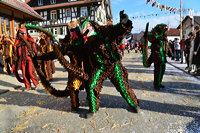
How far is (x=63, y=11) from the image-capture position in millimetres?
31109

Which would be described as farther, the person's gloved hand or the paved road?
the paved road

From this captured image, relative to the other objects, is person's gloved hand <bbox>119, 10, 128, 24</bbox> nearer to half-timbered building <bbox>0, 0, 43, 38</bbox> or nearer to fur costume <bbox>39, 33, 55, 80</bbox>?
fur costume <bbox>39, 33, 55, 80</bbox>

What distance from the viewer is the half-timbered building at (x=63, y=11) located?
29.4 m

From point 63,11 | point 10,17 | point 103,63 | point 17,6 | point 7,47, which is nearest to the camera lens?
point 103,63

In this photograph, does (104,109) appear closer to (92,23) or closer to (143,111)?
(143,111)

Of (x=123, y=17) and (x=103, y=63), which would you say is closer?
(x=123, y=17)

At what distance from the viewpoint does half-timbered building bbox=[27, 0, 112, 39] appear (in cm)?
2941

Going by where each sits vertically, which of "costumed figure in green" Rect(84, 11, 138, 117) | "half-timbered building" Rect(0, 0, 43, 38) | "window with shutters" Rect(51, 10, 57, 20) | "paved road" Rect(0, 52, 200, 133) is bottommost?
"paved road" Rect(0, 52, 200, 133)

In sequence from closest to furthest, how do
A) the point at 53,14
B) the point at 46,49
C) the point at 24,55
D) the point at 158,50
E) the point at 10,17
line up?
the point at 158,50 → the point at 24,55 → the point at 46,49 → the point at 10,17 → the point at 53,14

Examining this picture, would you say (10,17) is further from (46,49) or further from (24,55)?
(24,55)

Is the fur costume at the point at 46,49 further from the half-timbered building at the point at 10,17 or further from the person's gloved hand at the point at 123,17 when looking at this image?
the half-timbered building at the point at 10,17

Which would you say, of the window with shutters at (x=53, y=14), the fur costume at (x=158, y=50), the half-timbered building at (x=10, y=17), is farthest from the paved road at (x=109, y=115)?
the window with shutters at (x=53, y=14)

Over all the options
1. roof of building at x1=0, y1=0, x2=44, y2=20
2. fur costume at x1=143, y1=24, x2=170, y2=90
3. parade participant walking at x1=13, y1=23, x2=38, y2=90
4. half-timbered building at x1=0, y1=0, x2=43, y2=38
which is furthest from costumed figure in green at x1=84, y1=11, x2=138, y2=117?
half-timbered building at x1=0, y1=0, x2=43, y2=38

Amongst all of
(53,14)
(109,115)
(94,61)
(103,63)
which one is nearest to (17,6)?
(94,61)
